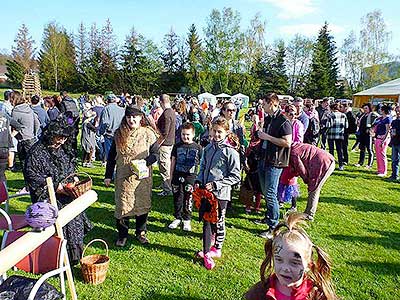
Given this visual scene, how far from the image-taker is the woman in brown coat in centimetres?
421

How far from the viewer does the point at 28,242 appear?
206cm

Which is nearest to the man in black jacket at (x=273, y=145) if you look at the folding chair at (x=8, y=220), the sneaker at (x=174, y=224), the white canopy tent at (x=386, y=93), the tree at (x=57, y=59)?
the sneaker at (x=174, y=224)

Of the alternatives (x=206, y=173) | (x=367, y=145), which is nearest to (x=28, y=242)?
(x=206, y=173)

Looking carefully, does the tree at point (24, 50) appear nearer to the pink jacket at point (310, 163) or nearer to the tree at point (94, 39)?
the tree at point (94, 39)

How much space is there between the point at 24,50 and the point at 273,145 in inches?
1927

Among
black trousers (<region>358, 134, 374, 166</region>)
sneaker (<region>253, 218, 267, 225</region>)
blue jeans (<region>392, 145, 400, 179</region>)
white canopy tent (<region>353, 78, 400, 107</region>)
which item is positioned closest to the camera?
sneaker (<region>253, 218, 267, 225</region>)

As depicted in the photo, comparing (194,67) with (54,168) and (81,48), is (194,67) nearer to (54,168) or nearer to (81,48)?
(81,48)

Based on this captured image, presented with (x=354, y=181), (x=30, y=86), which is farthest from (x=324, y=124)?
(x=30, y=86)

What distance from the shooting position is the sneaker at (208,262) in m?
4.03

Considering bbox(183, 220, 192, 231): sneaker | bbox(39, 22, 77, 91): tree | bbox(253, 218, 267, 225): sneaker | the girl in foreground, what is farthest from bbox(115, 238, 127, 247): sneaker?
bbox(39, 22, 77, 91): tree

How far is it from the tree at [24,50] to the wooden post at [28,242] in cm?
4790

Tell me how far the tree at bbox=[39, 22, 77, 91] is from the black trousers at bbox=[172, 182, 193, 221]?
50917mm

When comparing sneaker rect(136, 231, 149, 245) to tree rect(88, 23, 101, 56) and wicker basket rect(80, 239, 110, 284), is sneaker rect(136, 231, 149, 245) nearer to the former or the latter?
wicker basket rect(80, 239, 110, 284)

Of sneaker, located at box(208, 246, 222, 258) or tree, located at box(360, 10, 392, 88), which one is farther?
tree, located at box(360, 10, 392, 88)
